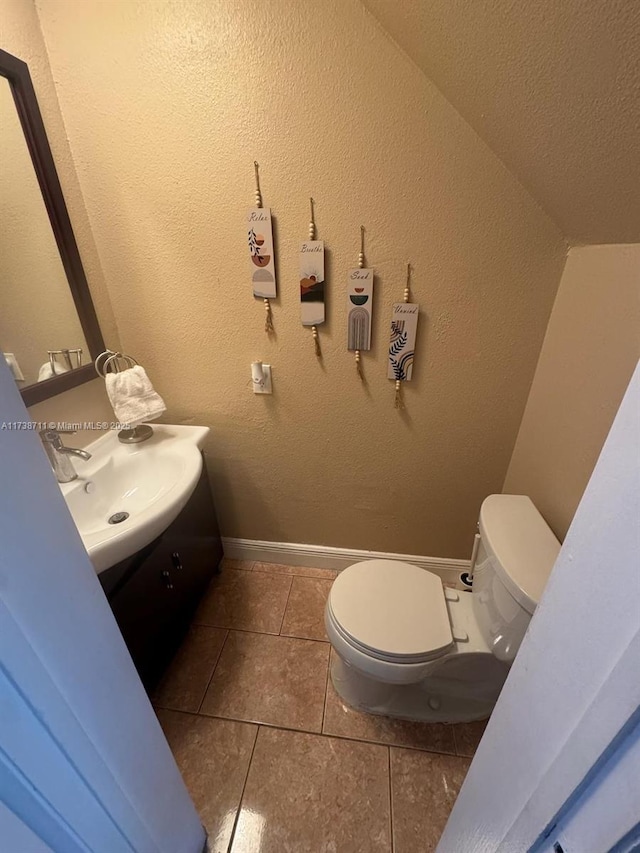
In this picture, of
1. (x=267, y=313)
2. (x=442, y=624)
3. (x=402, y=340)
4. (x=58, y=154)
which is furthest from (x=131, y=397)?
(x=442, y=624)

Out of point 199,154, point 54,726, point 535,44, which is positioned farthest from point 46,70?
point 54,726

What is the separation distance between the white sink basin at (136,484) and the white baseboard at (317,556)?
667 millimetres

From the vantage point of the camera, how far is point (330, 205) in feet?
3.33

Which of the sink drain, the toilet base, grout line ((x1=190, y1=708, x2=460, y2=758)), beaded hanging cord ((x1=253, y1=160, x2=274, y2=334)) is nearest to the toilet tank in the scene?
the toilet base

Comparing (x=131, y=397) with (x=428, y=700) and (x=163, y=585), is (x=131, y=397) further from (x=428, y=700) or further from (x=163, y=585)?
(x=428, y=700)

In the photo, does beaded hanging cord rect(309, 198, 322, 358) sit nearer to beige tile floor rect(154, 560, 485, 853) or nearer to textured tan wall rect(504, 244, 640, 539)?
textured tan wall rect(504, 244, 640, 539)

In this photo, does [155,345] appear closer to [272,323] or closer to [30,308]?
[30,308]

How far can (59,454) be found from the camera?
98cm

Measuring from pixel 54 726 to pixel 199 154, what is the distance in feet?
4.47

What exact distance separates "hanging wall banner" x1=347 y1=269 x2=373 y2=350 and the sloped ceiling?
47cm

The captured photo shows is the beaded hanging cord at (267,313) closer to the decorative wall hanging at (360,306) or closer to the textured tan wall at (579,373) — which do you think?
the decorative wall hanging at (360,306)

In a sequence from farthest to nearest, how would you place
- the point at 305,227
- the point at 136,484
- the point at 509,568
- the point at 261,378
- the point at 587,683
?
the point at 261,378 < the point at 136,484 < the point at 305,227 < the point at 509,568 < the point at 587,683

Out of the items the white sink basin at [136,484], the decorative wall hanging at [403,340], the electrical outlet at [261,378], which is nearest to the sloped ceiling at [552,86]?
the decorative wall hanging at [403,340]

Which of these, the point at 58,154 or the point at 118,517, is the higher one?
the point at 58,154
